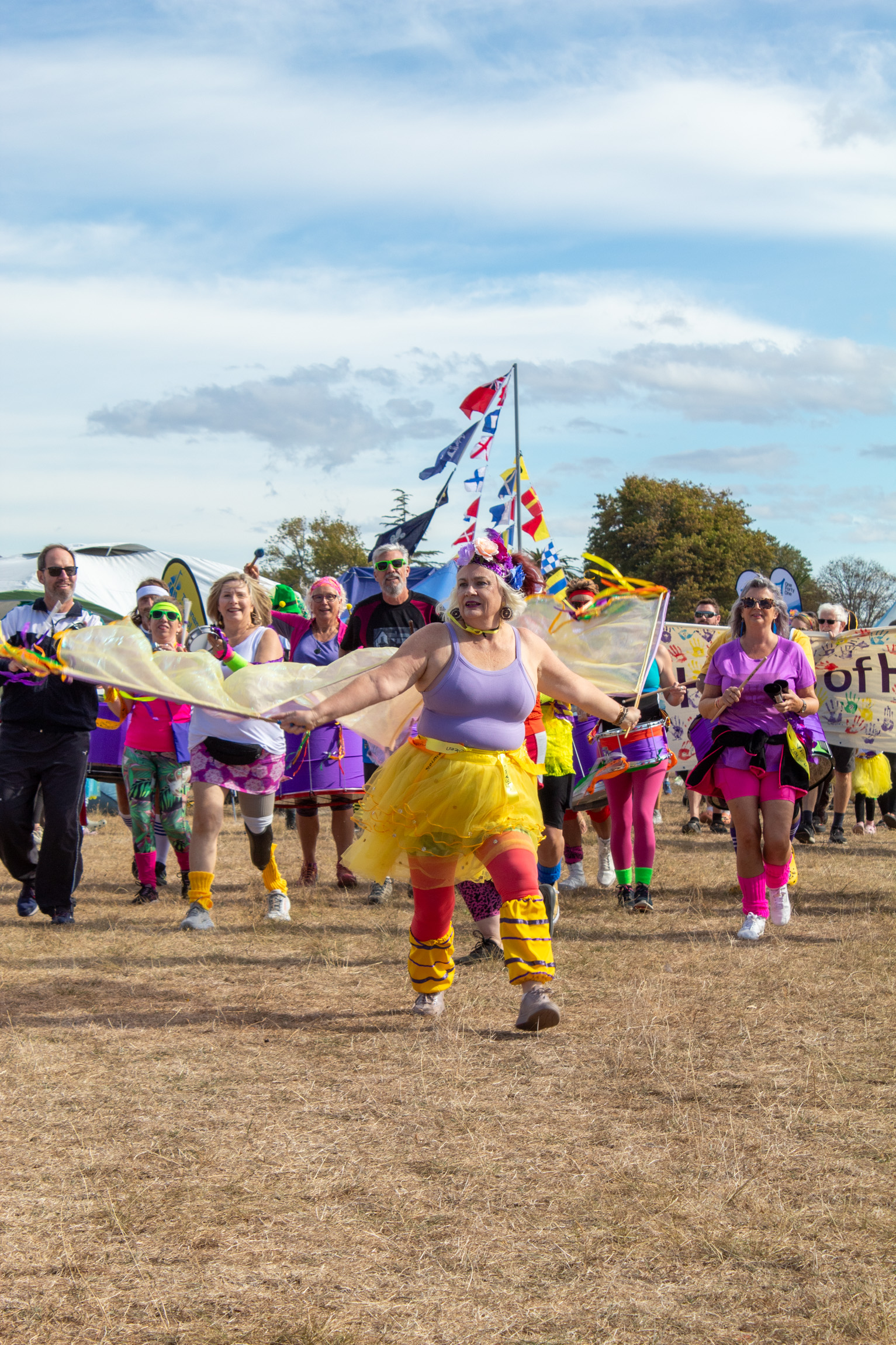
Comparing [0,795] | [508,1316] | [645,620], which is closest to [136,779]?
[0,795]

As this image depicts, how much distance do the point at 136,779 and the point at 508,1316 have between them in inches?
247

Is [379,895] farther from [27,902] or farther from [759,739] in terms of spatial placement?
[759,739]

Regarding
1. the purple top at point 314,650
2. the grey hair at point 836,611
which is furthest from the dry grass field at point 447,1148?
the grey hair at point 836,611

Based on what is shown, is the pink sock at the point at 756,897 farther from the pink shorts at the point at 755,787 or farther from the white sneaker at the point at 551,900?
the white sneaker at the point at 551,900

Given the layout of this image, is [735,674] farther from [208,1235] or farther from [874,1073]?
[208,1235]

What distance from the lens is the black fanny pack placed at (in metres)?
7.25

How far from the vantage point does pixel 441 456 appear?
63.1 feet

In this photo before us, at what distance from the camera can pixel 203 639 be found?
24.8 ft

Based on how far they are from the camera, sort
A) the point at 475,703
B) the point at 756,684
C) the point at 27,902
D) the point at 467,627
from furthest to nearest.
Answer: the point at 27,902 < the point at 756,684 < the point at 467,627 < the point at 475,703

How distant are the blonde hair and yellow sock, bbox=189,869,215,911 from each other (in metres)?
1.53

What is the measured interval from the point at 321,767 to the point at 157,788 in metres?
1.15

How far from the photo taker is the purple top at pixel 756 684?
23.0 ft

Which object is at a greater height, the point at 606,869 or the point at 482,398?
the point at 482,398

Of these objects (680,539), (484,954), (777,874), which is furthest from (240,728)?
(680,539)
